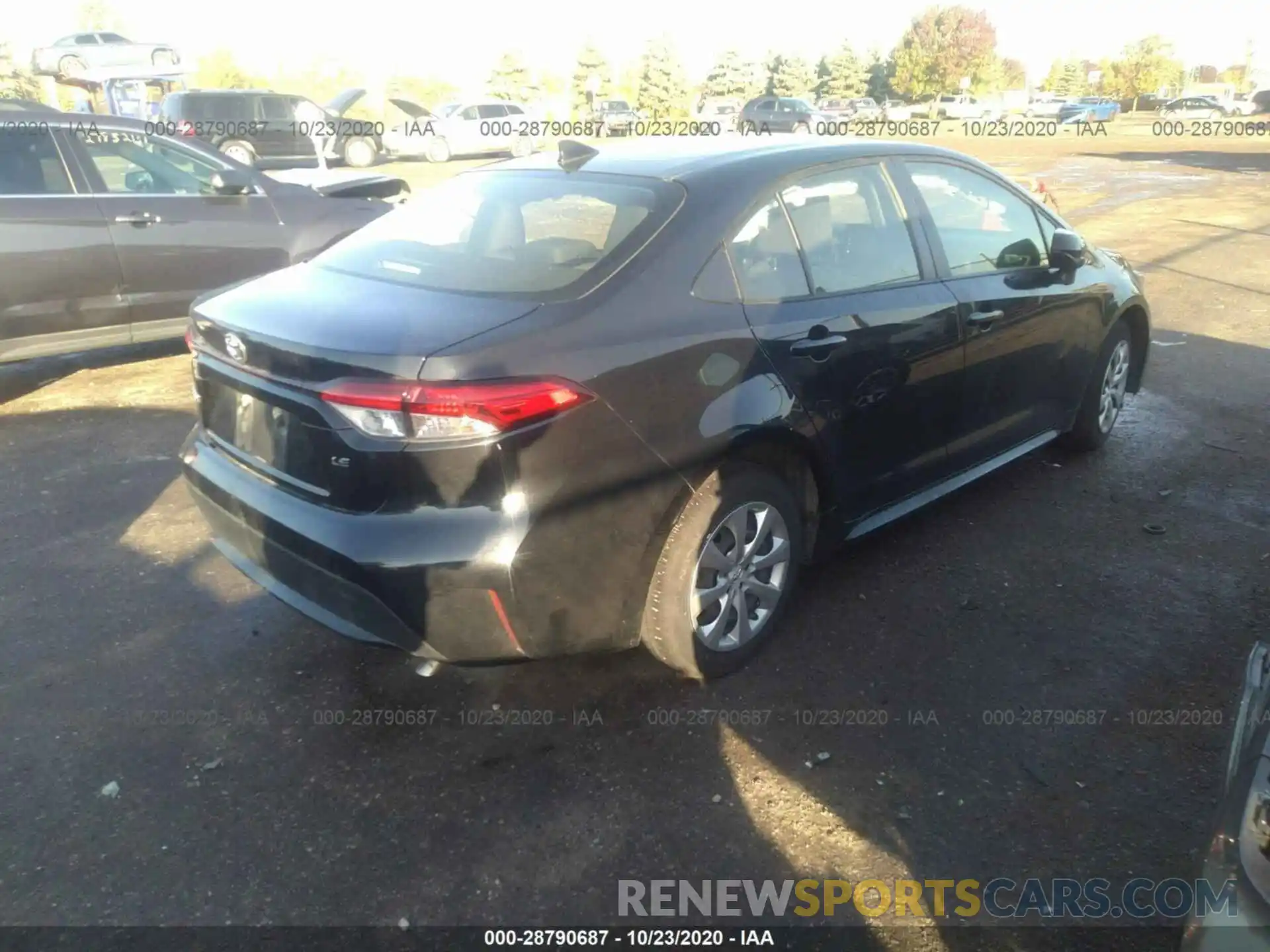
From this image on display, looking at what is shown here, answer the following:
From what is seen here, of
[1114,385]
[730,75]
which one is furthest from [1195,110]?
[1114,385]

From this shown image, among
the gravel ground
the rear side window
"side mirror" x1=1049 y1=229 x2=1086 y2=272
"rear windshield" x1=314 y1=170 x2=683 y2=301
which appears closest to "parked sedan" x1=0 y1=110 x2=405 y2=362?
the gravel ground

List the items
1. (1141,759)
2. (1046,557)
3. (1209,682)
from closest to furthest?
(1141,759)
(1209,682)
(1046,557)

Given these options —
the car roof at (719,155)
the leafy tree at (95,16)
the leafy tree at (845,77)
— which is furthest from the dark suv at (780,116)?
the leafy tree at (95,16)

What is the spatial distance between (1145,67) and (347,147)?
254 feet

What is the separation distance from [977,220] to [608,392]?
7.69 ft

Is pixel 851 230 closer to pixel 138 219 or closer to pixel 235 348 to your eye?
pixel 235 348

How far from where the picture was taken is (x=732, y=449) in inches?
121

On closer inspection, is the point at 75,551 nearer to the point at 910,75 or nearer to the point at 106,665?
the point at 106,665

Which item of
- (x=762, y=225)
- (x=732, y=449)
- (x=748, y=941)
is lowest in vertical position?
(x=748, y=941)

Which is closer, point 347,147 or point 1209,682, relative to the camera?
point 1209,682

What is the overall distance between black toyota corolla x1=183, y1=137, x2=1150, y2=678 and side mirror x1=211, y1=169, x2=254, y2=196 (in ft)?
11.6

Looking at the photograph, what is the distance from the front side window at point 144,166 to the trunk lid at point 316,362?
13.1 feet

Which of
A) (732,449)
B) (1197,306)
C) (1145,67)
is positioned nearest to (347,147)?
(1197,306)

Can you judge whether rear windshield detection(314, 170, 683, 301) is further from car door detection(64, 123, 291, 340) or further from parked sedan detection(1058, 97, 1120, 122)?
parked sedan detection(1058, 97, 1120, 122)
